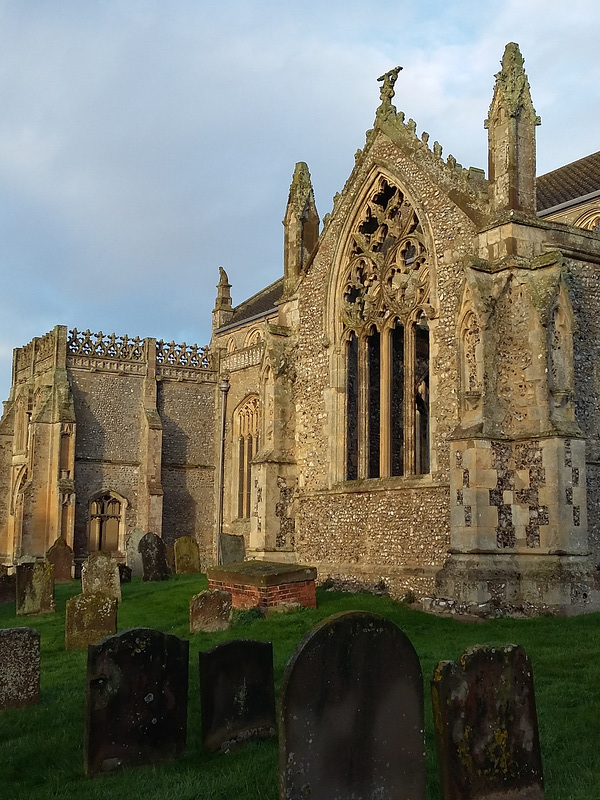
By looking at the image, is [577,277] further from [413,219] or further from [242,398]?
[242,398]

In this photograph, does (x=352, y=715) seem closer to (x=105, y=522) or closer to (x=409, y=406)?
(x=409, y=406)

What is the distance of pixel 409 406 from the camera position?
16438 millimetres

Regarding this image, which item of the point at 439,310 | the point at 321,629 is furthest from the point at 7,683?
the point at 439,310

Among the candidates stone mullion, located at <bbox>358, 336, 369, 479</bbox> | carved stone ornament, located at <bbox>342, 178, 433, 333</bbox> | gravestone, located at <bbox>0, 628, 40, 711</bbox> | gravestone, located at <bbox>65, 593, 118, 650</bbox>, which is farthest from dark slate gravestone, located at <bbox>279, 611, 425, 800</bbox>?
stone mullion, located at <bbox>358, 336, 369, 479</bbox>

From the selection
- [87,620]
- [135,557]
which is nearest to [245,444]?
[135,557]

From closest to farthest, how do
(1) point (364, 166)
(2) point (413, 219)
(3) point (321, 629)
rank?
1. (3) point (321, 629)
2. (2) point (413, 219)
3. (1) point (364, 166)

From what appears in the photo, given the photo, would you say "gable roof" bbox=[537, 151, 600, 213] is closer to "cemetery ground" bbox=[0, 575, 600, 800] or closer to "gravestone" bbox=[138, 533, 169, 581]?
"gravestone" bbox=[138, 533, 169, 581]

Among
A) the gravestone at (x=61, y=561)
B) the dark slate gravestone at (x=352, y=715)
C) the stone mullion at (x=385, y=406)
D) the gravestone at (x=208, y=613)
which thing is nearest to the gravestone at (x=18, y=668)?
the gravestone at (x=208, y=613)

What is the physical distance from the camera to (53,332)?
103 ft

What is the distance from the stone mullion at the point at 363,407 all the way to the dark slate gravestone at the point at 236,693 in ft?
35.2

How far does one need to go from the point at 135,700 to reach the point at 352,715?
2.10 metres

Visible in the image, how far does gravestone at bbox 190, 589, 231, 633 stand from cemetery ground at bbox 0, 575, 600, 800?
7.2 inches

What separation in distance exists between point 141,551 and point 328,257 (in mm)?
8429

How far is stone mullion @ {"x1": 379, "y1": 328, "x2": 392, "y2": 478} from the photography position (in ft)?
55.8
